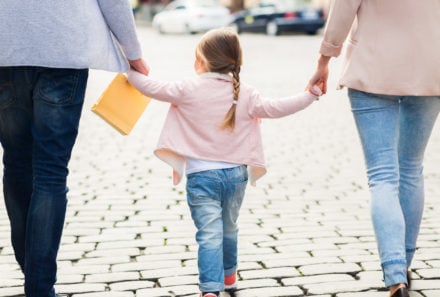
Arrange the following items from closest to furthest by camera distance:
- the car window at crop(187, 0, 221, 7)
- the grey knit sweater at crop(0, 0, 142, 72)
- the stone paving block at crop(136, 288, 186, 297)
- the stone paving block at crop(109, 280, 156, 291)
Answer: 1. the grey knit sweater at crop(0, 0, 142, 72)
2. the stone paving block at crop(136, 288, 186, 297)
3. the stone paving block at crop(109, 280, 156, 291)
4. the car window at crop(187, 0, 221, 7)

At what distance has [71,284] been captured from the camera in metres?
4.01

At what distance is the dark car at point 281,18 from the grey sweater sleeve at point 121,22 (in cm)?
2653

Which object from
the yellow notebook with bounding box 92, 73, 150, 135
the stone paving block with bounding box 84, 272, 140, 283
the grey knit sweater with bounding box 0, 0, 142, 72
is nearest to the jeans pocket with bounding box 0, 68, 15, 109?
the grey knit sweater with bounding box 0, 0, 142, 72

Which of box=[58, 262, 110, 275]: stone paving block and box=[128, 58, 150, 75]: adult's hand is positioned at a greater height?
box=[128, 58, 150, 75]: adult's hand

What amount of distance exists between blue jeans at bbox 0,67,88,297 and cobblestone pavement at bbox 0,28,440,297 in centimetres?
50

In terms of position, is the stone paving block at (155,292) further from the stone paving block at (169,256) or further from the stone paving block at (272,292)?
the stone paving block at (169,256)

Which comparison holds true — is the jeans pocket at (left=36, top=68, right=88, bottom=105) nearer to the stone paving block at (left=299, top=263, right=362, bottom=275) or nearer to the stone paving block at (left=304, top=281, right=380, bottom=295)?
the stone paving block at (left=304, top=281, right=380, bottom=295)

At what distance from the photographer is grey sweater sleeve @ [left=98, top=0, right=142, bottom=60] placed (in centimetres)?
332

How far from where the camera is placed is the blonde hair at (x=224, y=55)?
359 cm

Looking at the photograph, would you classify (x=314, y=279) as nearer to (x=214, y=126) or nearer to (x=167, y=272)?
(x=167, y=272)

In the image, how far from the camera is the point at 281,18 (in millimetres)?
29984

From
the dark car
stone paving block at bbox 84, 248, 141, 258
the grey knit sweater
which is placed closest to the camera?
the grey knit sweater

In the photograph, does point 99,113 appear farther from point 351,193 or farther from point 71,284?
point 351,193

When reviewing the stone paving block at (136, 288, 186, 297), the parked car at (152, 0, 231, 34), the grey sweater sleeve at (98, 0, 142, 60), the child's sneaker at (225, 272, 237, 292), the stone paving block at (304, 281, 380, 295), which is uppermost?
the grey sweater sleeve at (98, 0, 142, 60)
